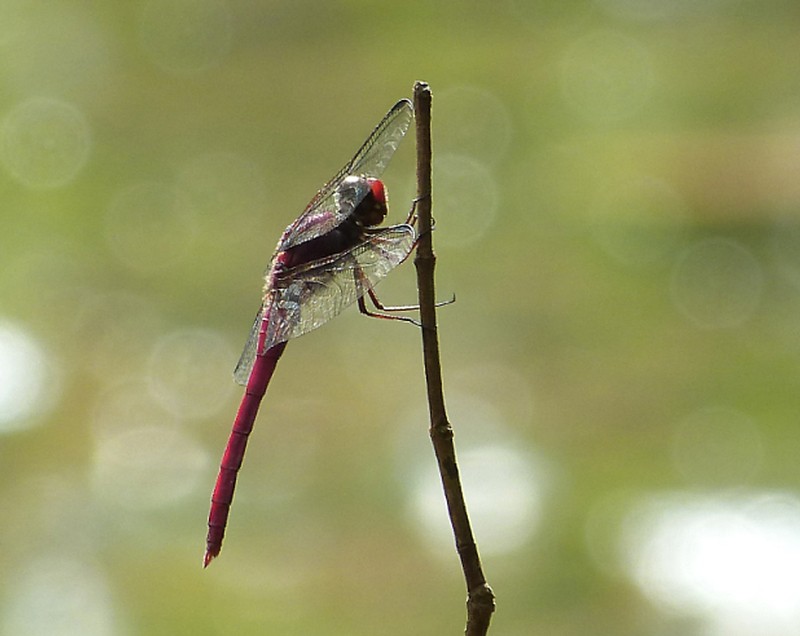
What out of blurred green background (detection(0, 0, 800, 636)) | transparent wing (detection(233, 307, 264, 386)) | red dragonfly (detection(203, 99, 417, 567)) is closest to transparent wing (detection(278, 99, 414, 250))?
red dragonfly (detection(203, 99, 417, 567))

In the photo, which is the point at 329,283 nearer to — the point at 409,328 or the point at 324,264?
the point at 324,264

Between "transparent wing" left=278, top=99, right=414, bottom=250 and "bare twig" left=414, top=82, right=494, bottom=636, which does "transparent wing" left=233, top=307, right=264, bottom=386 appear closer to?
"transparent wing" left=278, top=99, right=414, bottom=250

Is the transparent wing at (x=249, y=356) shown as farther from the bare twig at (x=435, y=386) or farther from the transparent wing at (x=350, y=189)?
the bare twig at (x=435, y=386)

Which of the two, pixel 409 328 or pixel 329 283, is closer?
pixel 329 283

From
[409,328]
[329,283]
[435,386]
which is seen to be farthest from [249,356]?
[409,328]

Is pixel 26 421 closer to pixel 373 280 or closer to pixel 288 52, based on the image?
pixel 373 280
